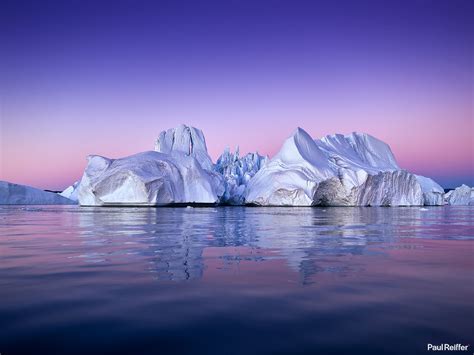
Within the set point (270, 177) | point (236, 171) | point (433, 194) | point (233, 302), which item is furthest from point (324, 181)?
point (233, 302)

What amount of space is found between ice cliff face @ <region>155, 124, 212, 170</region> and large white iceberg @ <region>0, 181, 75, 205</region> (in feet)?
77.8

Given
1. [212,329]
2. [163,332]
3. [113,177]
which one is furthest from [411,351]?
[113,177]

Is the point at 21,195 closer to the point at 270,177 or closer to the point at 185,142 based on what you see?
the point at 185,142

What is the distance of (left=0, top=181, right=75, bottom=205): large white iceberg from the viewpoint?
59472 mm

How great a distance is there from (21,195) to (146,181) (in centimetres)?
3490

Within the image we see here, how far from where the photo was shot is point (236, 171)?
6606 centimetres

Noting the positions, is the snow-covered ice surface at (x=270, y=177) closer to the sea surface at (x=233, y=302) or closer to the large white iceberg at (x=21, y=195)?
the large white iceberg at (x=21, y=195)

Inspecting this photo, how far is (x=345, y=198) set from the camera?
4984 cm

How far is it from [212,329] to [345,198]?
160 ft

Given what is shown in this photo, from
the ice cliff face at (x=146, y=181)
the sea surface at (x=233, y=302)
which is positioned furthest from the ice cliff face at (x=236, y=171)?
the sea surface at (x=233, y=302)

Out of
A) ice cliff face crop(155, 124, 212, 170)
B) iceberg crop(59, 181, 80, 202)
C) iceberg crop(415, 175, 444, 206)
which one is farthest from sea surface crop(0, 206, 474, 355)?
Result: iceberg crop(59, 181, 80, 202)

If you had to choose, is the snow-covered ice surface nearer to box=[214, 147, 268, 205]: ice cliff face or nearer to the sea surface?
box=[214, 147, 268, 205]: ice cliff face

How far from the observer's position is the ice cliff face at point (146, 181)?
39312mm

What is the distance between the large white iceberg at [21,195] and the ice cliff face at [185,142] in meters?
23.7
